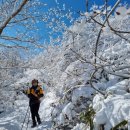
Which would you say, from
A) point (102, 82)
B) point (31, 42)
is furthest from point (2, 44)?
point (102, 82)

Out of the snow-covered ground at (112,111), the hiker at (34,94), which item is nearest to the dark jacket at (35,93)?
the hiker at (34,94)

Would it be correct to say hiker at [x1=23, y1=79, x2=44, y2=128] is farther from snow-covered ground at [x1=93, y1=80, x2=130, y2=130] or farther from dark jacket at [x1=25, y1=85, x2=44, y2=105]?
snow-covered ground at [x1=93, y1=80, x2=130, y2=130]

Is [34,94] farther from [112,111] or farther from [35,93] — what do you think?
[112,111]

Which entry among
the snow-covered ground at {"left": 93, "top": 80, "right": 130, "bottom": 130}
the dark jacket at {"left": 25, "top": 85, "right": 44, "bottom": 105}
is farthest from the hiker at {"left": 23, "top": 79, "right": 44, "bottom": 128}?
the snow-covered ground at {"left": 93, "top": 80, "right": 130, "bottom": 130}

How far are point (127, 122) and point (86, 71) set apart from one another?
5455mm

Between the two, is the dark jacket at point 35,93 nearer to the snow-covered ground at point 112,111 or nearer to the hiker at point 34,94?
the hiker at point 34,94

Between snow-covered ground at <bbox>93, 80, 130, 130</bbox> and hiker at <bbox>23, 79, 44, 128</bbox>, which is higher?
hiker at <bbox>23, 79, 44, 128</bbox>

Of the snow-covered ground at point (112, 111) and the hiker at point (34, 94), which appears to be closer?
the snow-covered ground at point (112, 111)

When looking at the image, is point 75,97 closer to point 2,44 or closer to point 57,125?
point 57,125

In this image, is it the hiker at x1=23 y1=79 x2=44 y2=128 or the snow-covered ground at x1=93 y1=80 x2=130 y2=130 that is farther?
the hiker at x1=23 y1=79 x2=44 y2=128

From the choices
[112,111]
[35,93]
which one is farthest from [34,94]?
[112,111]

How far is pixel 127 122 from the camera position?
14.0ft

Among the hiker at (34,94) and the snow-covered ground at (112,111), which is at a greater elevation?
the hiker at (34,94)

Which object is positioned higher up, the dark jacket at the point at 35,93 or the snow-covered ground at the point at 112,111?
the dark jacket at the point at 35,93
